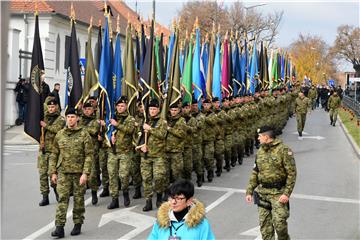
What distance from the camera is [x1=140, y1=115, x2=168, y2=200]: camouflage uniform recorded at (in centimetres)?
994

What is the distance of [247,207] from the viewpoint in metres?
10.1

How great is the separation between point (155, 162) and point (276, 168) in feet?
11.1

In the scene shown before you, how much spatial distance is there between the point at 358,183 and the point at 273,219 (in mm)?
6435

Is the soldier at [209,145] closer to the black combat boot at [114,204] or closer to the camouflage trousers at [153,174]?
the camouflage trousers at [153,174]

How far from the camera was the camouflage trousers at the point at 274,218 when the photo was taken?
6949 millimetres

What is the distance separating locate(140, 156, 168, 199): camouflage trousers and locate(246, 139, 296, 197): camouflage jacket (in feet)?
9.86

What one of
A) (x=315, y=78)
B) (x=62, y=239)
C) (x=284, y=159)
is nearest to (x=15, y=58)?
(x=62, y=239)

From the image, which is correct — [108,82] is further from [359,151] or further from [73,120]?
[359,151]

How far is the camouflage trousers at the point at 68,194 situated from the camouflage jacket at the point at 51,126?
1.88 meters

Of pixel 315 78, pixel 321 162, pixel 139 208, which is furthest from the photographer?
pixel 315 78

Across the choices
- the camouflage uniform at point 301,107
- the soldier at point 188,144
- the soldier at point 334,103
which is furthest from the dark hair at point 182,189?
the soldier at point 334,103

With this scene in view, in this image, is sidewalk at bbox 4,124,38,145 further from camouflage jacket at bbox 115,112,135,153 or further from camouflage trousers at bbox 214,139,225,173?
camouflage jacket at bbox 115,112,135,153

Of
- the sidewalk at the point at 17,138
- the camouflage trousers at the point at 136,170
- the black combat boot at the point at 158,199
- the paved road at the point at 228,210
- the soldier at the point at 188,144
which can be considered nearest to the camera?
the paved road at the point at 228,210

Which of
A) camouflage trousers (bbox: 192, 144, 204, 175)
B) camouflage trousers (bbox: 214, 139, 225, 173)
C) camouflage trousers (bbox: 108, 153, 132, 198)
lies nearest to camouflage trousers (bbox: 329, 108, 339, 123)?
camouflage trousers (bbox: 214, 139, 225, 173)
